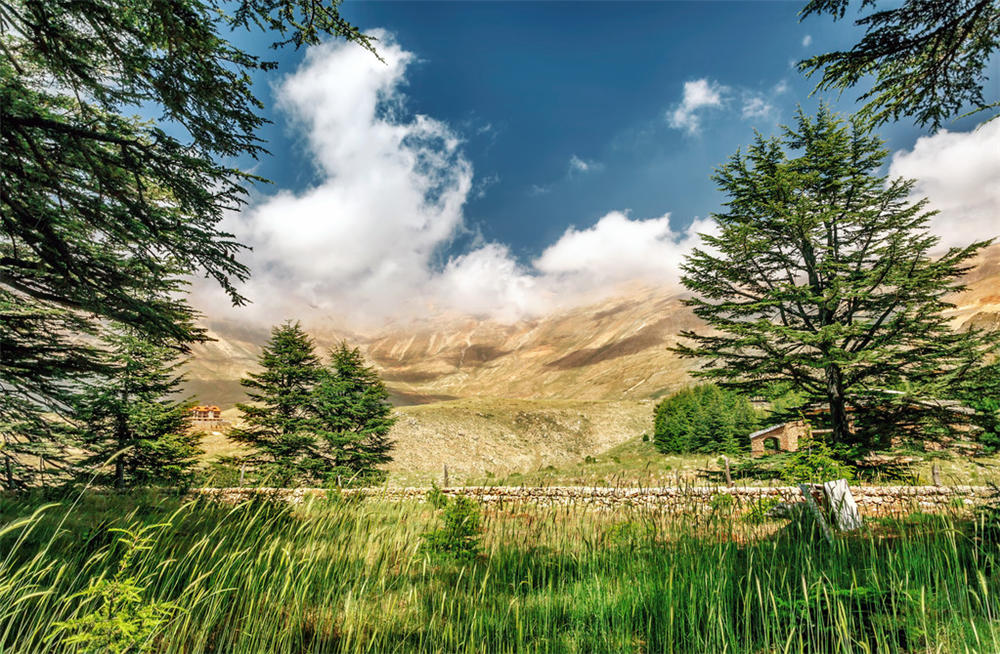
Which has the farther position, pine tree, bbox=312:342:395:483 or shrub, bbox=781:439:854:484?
pine tree, bbox=312:342:395:483

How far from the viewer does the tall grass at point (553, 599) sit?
231cm

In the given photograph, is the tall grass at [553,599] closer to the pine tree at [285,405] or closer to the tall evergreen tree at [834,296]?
the tall evergreen tree at [834,296]

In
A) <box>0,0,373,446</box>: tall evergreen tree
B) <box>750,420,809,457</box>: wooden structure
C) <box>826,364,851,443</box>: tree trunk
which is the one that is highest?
<box>0,0,373,446</box>: tall evergreen tree

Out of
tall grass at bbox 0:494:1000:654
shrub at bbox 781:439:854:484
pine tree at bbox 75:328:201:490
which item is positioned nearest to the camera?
tall grass at bbox 0:494:1000:654

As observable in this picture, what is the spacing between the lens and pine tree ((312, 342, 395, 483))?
74.2 feet

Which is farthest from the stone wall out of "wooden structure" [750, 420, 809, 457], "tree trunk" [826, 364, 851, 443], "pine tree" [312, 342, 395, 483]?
"wooden structure" [750, 420, 809, 457]

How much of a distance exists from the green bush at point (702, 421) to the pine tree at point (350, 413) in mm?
27265

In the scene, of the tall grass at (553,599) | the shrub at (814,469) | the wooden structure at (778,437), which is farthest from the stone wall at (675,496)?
the wooden structure at (778,437)

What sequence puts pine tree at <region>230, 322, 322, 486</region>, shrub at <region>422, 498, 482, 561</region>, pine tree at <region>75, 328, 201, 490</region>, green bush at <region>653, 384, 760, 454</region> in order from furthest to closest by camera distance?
1. green bush at <region>653, 384, 760, 454</region>
2. pine tree at <region>230, 322, 322, 486</region>
3. pine tree at <region>75, 328, 201, 490</region>
4. shrub at <region>422, 498, 482, 561</region>

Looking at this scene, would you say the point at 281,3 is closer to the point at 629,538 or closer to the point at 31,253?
the point at 31,253

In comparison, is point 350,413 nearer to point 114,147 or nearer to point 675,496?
point 114,147

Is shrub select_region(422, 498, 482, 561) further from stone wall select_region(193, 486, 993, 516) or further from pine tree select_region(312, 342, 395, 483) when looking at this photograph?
pine tree select_region(312, 342, 395, 483)

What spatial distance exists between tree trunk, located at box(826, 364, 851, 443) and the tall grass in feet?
32.4

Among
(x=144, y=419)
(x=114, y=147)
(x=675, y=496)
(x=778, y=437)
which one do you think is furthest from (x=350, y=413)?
(x=778, y=437)
